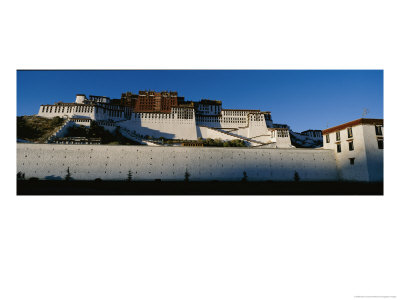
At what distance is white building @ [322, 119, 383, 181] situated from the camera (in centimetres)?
1158

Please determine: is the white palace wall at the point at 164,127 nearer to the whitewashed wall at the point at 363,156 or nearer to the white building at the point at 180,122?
the white building at the point at 180,122

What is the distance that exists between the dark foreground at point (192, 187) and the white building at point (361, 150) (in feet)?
1.88

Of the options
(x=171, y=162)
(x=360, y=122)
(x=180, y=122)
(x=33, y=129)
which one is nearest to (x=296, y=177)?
(x=360, y=122)

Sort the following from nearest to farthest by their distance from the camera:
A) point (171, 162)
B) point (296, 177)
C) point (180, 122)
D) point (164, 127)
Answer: point (171, 162)
point (296, 177)
point (164, 127)
point (180, 122)

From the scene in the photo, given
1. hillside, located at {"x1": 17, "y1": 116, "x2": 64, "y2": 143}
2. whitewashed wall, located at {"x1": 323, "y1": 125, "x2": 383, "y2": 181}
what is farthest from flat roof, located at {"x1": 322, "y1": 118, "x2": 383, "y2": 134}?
hillside, located at {"x1": 17, "y1": 116, "x2": 64, "y2": 143}

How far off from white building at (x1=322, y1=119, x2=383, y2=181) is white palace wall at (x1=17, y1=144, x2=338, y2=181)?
2.74 feet

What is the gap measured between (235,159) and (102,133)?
1517 centimetres

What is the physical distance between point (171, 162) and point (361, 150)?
10064 millimetres

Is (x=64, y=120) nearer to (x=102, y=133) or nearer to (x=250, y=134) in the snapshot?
(x=102, y=133)

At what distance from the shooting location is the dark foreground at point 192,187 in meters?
11.2

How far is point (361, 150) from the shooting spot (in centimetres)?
1209

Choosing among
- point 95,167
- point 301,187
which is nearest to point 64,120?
point 95,167

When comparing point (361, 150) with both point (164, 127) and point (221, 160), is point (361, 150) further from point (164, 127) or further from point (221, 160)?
point (164, 127)

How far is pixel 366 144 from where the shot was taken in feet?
39.1
